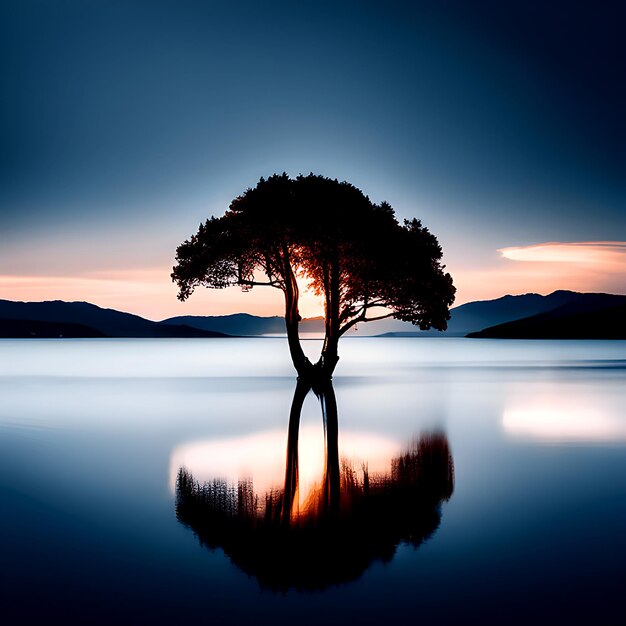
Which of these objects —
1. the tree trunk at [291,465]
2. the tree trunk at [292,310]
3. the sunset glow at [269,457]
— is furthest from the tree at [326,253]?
the sunset glow at [269,457]

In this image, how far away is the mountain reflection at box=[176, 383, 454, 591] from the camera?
8.42 m

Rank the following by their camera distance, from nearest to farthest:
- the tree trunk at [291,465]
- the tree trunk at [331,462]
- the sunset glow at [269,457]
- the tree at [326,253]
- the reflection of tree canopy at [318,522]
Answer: the reflection of tree canopy at [318,522] < the tree trunk at [291,465] < the tree trunk at [331,462] < the sunset glow at [269,457] < the tree at [326,253]

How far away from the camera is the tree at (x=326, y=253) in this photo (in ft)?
122

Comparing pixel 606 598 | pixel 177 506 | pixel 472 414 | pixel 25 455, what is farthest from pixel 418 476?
pixel 472 414

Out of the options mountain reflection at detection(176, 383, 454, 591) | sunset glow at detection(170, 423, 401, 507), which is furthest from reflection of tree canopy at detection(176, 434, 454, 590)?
sunset glow at detection(170, 423, 401, 507)

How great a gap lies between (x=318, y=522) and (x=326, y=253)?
2868 cm

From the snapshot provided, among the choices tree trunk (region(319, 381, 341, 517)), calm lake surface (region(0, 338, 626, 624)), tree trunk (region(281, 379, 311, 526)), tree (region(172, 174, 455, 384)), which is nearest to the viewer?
calm lake surface (region(0, 338, 626, 624))

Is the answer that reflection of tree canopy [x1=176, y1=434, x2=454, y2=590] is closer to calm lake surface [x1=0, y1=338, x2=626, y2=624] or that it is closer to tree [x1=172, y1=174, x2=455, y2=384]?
calm lake surface [x1=0, y1=338, x2=626, y2=624]

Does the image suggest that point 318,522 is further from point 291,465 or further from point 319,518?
point 291,465

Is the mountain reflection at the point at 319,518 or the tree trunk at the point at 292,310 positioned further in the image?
the tree trunk at the point at 292,310

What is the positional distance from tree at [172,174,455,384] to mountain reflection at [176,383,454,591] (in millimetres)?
22917

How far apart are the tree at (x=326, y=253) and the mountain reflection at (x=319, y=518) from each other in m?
22.9

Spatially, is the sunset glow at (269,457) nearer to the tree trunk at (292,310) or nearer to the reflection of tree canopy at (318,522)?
the reflection of tree canopy at (318,522)

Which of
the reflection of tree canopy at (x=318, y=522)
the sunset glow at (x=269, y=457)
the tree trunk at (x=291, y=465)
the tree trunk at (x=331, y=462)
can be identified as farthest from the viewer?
the sunset glow at (x=269, y=457)
